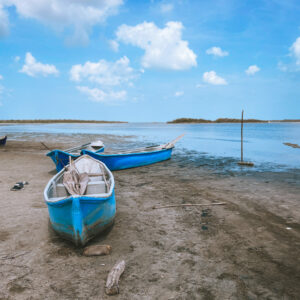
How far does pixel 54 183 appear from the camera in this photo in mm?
7316

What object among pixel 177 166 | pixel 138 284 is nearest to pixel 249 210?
pixel 138 284

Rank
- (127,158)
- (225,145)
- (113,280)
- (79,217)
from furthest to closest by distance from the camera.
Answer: (225,145), (127,158), (79,217), (113,280)

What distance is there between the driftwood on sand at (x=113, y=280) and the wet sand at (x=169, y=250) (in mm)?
145

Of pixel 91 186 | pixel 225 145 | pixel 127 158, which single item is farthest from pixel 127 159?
pixel 225 145

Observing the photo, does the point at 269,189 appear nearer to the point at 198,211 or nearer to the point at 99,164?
the point at 198,211

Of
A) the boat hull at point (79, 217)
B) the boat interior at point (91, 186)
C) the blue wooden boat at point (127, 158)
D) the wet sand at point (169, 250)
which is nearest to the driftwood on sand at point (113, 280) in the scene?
the wet sand at point (169, 250)

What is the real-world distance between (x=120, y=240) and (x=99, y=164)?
467cm

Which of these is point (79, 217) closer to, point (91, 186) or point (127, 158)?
point (91, 186)

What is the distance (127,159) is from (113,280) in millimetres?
10528

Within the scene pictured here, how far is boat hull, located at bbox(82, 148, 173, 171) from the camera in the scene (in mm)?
13223

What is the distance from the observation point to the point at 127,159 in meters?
14.5

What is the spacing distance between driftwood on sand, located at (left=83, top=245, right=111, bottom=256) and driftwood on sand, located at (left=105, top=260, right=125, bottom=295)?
824mm

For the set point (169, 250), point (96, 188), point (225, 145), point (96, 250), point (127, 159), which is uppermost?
point (96, 188)

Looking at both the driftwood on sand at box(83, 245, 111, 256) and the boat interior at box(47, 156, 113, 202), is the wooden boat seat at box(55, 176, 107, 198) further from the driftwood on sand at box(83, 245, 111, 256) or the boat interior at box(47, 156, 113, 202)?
the driftwood on sand at box(83, 245, 111, 256)
